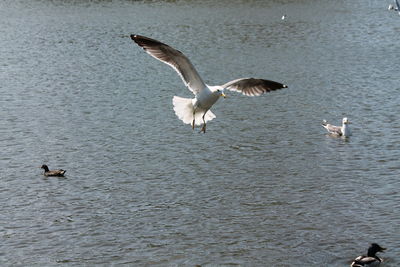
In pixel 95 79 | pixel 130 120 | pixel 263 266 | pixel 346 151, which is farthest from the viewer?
pixel 95 79

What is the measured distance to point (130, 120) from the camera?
71.5 ft

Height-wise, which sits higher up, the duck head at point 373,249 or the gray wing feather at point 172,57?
the gray wing feather at point 172,57

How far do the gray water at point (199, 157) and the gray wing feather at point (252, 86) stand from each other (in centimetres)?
261

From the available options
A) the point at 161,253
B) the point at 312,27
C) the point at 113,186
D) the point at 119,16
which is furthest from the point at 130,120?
the point at 119,16

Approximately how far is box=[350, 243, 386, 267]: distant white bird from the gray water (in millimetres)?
370

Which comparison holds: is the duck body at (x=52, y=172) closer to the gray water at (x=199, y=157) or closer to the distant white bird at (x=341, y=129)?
the gray water at (x=199, y=157)

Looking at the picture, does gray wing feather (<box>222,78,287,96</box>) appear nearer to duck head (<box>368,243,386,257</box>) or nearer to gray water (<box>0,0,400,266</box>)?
gray water (<box>0,0,400,266</box>)

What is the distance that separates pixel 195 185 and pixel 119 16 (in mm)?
31290

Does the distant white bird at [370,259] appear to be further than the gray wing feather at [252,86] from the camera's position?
No

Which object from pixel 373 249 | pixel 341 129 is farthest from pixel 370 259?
pixel 341 129

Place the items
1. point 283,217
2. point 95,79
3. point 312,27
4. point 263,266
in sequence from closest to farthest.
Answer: point 263,266 → point 283,217 → point 95,79 → point 312,27

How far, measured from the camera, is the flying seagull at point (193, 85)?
1306cm

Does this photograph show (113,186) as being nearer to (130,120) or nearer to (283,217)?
(283,217)

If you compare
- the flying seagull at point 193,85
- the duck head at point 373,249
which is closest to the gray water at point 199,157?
the duck head at point 373,249
